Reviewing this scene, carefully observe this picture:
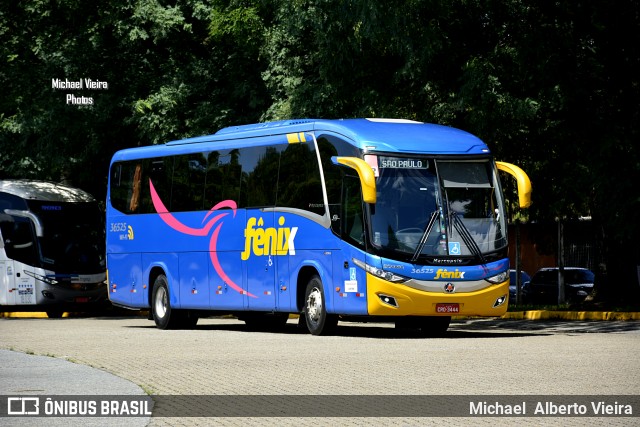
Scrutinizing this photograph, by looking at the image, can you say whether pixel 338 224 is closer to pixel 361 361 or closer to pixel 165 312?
pixel 361 361

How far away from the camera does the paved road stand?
13617 millimetres

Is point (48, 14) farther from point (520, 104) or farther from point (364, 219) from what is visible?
point (364, 219)

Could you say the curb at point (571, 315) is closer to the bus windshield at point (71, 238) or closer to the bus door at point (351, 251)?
the bus door at point (351, 251)

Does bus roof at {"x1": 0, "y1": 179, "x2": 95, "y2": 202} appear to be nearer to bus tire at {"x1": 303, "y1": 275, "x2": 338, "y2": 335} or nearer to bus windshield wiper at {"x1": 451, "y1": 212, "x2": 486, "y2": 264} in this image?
bus tire at {"x1": 303, "y1": 275, "x2": 338, "y2": 335}

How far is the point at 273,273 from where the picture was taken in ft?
83.5

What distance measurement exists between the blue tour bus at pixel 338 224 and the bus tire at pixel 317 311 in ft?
0.12

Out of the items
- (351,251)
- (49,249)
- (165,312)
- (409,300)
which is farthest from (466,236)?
(49,249)

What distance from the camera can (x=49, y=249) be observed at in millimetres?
38406

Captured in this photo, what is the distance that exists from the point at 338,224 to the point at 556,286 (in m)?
26.4

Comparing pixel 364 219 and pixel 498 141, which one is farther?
pixel 498 141

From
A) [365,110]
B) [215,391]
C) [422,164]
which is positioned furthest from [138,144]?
[215,391]

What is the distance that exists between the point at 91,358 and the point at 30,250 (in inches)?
809

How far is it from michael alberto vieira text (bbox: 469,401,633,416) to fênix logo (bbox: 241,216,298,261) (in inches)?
500
